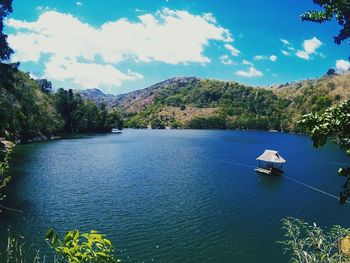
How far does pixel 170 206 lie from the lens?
42.9m

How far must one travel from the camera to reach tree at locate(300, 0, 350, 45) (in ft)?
27.9

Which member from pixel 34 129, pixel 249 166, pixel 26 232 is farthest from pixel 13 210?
pixel 34 129

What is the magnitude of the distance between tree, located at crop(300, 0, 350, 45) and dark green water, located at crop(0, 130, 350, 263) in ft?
74.1

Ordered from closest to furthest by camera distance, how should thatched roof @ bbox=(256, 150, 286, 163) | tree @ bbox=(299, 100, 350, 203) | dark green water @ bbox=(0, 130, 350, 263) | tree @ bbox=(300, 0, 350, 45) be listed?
tree @ bbox=(299, 100, 350, 203) → tree @ bbox=(300, 0, 350, 45) → dark green water @ bbox=(0, 130, 350, 263) → thatched roof @ bbox=(256, 150, 286, 163)

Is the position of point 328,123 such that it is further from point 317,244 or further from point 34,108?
point 34,108

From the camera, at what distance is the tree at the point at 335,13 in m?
8.50

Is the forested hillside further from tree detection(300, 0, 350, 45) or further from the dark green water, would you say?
tree detection(300, 0, 350, 45)

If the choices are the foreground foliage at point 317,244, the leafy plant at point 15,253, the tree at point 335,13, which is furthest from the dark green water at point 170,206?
the tree at point 335,13

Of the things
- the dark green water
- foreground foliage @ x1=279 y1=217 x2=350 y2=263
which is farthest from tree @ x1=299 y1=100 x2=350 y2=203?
the dark green water

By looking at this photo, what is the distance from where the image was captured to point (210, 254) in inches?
1152

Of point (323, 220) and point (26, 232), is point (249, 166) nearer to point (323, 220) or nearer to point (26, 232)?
point (323, 220)

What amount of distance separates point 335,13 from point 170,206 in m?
36.3

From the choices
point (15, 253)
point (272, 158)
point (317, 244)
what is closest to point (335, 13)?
point (317, 244)

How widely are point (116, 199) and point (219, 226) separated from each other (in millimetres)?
15291
